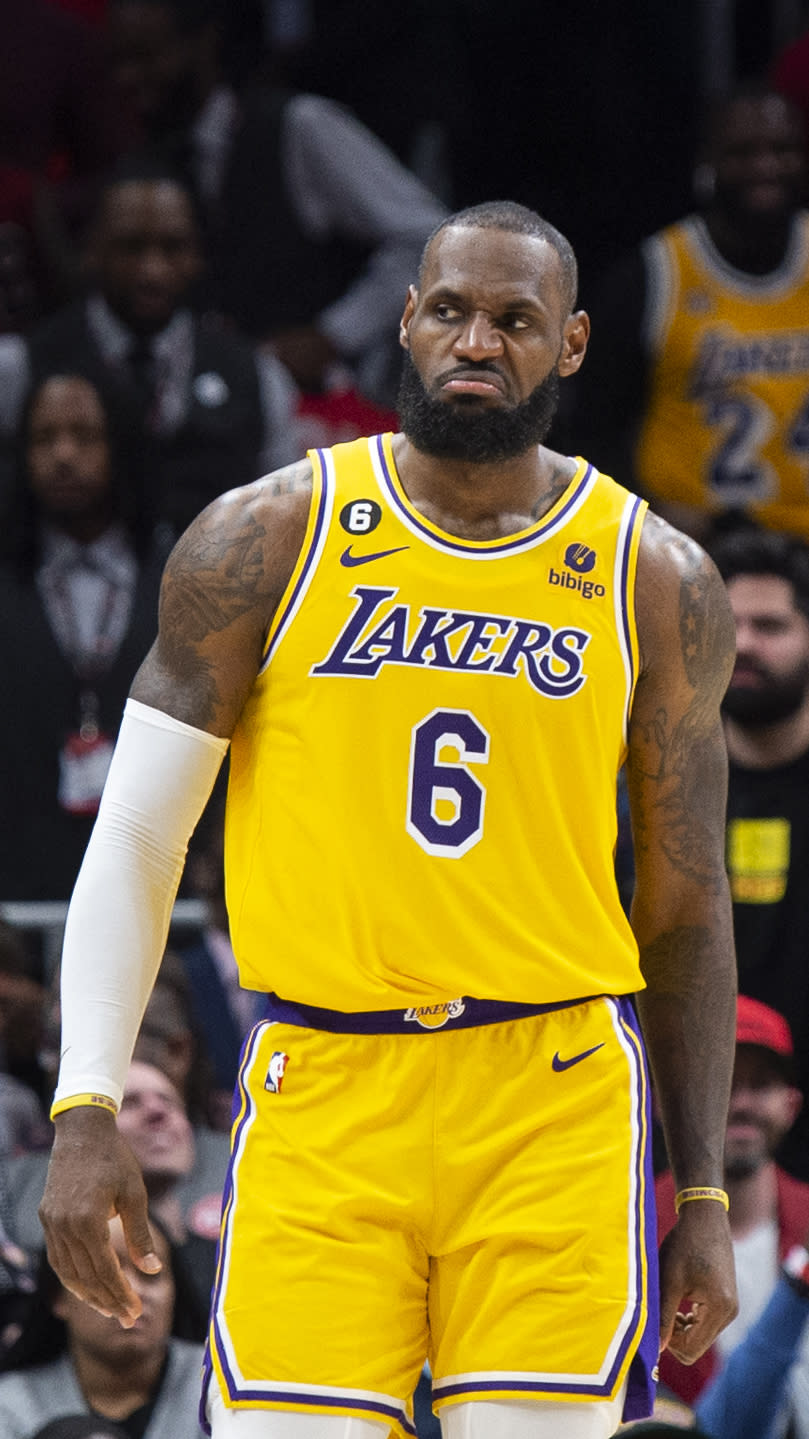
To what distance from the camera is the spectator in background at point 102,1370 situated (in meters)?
4.24

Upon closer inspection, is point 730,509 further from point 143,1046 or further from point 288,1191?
point 288,1191

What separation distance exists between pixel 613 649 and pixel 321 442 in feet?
12.6

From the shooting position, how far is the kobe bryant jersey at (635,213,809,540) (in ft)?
21.7

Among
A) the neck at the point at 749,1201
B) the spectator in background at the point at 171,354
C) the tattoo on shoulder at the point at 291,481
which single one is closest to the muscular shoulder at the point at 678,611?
the tattoo on shoulder at the point at 291,481

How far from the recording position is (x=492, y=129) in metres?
7.62

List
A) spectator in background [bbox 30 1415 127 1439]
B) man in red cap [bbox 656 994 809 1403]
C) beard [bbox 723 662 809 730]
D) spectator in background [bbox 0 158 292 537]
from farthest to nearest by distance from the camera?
spectator in background [bbox 0 158 292 537]
beard [bbox 723 662 809 730]
man in red cap [bbox 656 994 809 1403]
spectator in background [bbox 30 1415 127 1439]

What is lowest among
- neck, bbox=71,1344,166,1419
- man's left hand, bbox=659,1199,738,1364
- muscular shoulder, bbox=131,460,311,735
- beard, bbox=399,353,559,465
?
neck, bbox=71,1344,166,1419

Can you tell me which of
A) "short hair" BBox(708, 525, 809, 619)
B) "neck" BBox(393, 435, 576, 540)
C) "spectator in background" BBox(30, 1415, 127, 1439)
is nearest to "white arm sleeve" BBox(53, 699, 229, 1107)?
"neck" BBox(393, 435, 576, 540)

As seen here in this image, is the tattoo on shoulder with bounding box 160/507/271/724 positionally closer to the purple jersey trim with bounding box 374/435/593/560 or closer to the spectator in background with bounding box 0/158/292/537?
the purple jersey trim with bounding box 374/435/593/560

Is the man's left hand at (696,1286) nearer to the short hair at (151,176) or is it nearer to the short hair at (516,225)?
the short hair at (516,225)

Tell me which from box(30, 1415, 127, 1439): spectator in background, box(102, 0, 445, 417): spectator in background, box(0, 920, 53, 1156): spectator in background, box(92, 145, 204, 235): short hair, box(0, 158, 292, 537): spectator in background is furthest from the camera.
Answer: box(102, 0, 445, 417): spectator in background

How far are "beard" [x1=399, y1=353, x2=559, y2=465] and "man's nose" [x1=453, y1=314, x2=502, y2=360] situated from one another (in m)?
0.02

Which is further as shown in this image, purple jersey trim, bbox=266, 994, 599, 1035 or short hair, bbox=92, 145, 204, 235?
short hair, bbox=92, 145, 204, 235

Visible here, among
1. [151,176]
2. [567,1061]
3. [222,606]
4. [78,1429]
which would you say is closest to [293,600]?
[222,606]
